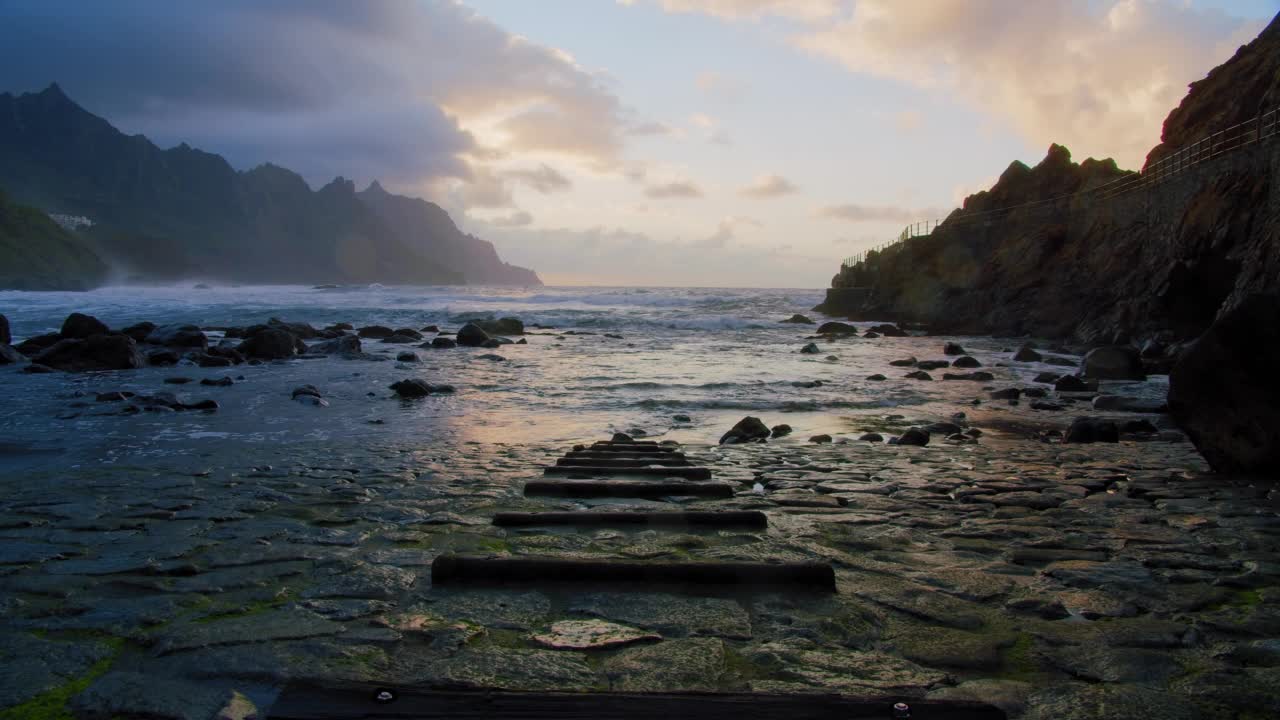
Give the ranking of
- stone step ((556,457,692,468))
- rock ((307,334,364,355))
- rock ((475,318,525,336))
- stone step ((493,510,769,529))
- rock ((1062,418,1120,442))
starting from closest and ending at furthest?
stone step ((493,510,769,529)), stone step ((556,457,692,468)), rock ((1062,418,1120,442)), rock ((307,334,364,355)), rock ((475,318,525,336))

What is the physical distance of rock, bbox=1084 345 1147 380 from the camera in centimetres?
1481

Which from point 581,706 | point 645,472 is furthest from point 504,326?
point 581,706

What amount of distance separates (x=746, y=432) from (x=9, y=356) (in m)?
16.7

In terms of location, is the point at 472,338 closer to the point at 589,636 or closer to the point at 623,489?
the point at 623,489

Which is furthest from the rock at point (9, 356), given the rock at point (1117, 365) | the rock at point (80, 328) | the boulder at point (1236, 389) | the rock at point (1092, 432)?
the rock at point (1117, 365)

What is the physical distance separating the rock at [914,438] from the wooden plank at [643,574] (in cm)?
538

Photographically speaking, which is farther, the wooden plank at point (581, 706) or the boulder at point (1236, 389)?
the boulder at point (1236, 389)

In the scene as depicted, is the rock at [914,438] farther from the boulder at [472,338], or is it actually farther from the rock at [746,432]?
the boulder at [472,338]

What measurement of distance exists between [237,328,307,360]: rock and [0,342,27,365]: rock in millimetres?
4281

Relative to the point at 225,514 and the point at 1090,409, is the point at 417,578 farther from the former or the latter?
the point at 1090,409

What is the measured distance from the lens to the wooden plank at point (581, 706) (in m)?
2.10

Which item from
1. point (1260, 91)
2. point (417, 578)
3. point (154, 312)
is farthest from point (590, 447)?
point (154, 312)

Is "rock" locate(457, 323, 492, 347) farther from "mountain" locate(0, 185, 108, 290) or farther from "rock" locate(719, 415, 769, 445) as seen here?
"mountain" locate(0, 185, 108, 290)

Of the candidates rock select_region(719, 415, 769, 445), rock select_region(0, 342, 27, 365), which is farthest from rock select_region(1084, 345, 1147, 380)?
rock select_region(0, 342, 27, 365)
